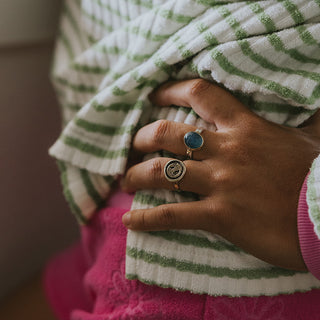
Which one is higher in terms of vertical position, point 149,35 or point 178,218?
point 149,35

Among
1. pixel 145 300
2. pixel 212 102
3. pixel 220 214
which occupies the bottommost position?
pixel 145 300

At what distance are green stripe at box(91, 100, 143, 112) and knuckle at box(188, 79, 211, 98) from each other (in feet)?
0.24

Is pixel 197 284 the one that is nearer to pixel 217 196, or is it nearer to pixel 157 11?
pixel 217 196

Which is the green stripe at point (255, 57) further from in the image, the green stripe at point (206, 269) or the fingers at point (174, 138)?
the green stripe at point (206, 269)

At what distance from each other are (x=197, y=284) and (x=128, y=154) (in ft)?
0.60

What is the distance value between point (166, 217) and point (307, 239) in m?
0.15

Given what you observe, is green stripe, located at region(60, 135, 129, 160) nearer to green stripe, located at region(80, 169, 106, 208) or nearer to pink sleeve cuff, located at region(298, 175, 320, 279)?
green stripe, located at region(80, 169, 106, 208)

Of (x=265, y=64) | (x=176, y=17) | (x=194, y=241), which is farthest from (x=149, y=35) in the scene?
(x=194, y=241)

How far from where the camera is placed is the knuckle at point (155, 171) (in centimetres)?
43

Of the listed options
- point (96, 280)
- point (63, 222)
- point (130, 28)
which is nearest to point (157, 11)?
point (130, 28)

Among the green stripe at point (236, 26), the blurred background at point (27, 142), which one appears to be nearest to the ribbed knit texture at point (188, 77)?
the green stripe at point (236, 26)

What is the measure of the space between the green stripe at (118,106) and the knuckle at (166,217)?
0.14 m

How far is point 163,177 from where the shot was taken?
0.43 m

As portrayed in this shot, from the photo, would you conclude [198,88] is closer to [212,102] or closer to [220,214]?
[212,102]
